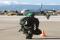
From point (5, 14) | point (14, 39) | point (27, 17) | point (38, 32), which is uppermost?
point (27, 17)

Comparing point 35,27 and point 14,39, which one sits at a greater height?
point 35,27

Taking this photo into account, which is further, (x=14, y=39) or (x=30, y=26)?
(x=14, y=39)

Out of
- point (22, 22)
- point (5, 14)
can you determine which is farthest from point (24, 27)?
point (5, 14)

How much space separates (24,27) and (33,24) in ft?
1.28

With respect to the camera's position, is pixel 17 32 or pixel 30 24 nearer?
pixel 30 24

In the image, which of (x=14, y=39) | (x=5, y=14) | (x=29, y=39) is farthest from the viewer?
(x=5, y=14)

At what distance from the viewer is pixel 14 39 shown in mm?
11273

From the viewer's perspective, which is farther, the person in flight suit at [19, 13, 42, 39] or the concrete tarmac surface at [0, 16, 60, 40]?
the concrete tarmac surface at [0, 16, 60, 40]

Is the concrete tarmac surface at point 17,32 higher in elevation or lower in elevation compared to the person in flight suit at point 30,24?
lower

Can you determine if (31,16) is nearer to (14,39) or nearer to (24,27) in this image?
(24,27)

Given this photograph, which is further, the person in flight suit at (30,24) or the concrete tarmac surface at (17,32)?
the concrete tarmac surface at (17,32)

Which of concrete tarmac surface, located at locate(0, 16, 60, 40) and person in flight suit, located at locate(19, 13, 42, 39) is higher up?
person in flight suit, located at locate(19, 13, 42, 39)

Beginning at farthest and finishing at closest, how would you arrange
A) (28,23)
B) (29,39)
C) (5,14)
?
1. (5,14)
2. (29,39)
3. (28,23)

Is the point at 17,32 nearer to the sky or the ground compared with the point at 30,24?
nearer to the ground
